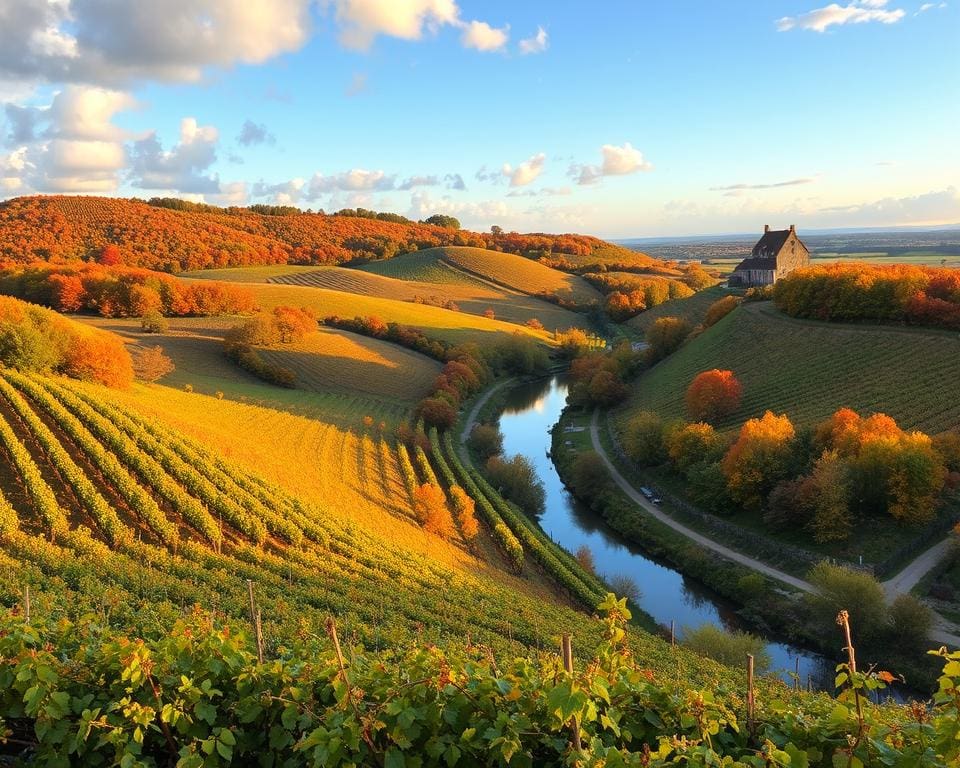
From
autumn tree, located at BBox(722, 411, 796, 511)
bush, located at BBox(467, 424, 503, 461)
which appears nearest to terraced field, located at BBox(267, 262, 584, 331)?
bush, located at BBox(467, 424, 503, 461)

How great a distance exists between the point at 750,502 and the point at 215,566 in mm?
27709

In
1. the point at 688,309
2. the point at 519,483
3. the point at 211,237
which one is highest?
the point at 211,237

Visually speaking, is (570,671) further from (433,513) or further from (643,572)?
(643,572)

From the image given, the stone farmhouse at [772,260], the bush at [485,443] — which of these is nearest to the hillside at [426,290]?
the stone farmhouse at [772,260]

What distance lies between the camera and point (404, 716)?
4.43 metres

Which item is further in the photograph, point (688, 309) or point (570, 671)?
point (688, 309)

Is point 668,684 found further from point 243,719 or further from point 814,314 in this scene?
point 814,314

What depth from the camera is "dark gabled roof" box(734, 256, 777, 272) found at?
291 feet

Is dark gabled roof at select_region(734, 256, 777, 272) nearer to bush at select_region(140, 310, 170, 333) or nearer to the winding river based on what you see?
the winding river

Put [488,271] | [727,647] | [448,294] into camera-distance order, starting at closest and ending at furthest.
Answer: [727,647] < [448,294] < [488,271]

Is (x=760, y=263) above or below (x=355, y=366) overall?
above

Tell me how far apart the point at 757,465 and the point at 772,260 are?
65444mm

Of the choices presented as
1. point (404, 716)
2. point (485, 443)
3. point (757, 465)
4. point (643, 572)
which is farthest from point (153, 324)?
point (404, 716)

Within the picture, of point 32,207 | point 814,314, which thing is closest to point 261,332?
point 814,314
